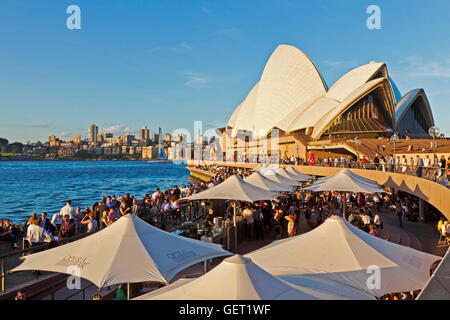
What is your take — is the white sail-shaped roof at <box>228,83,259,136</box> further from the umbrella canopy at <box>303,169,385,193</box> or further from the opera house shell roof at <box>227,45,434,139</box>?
the umbrella canopy at <box>303,169,385,193</box>

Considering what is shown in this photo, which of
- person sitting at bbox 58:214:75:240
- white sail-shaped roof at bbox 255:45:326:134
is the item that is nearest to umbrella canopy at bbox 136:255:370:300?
person sitting at bbox 58:214:75:240

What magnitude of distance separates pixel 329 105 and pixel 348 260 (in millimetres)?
48966

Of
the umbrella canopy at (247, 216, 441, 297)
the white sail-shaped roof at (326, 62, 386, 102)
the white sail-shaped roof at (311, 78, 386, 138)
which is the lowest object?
the umbrella canopy at (247, 216, 441, 297)

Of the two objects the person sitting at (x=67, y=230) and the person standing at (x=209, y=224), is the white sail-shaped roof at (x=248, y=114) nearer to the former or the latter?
the person standing at (x=209, y=224)

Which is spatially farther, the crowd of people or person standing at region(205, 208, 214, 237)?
person standing at region(205, 208, 214, 237)

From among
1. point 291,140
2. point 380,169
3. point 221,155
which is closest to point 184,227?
point 380,169

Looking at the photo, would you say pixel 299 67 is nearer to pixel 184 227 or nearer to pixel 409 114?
pixel 409 114

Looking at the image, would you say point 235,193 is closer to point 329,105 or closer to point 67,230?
point 67,230

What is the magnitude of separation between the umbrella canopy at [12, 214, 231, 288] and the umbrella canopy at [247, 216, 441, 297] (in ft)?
3.35

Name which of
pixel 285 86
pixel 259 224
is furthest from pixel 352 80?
pixel 259 224

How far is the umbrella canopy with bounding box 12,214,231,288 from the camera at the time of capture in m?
4.44

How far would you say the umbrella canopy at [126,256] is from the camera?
444cm

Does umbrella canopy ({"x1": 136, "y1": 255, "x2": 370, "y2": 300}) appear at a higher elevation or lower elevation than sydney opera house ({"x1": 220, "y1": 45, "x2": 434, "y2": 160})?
Result: lower
